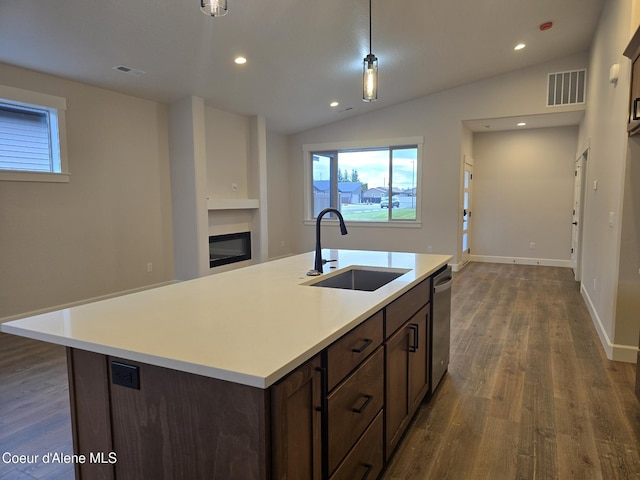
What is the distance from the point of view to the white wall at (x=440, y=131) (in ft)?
20.5

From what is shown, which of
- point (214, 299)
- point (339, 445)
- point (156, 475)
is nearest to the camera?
point (156, 475)

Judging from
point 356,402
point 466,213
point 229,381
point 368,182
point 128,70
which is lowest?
point 356,402

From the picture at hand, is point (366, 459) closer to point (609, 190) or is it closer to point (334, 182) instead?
point (609, 190)

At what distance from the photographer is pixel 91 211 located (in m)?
4.70

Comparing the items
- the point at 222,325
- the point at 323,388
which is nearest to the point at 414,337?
the point at 323,388

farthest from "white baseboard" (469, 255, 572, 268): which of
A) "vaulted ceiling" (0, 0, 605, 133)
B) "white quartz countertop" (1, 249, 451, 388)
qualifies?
"white quartz countertop" (1, 249, 451, 388)

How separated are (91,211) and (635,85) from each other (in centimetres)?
513

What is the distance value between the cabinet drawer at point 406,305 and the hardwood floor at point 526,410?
2.26ft

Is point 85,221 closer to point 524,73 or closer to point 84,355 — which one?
point 84,355

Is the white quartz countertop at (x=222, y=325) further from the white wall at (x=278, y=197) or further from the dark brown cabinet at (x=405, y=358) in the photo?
the white wall at (x=278, y=197)

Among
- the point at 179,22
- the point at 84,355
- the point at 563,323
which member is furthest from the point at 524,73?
the point at 84,355

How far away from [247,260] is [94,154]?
9.43 feet

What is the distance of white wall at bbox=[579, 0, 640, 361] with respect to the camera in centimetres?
312

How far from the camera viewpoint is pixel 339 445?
1.38 metres
